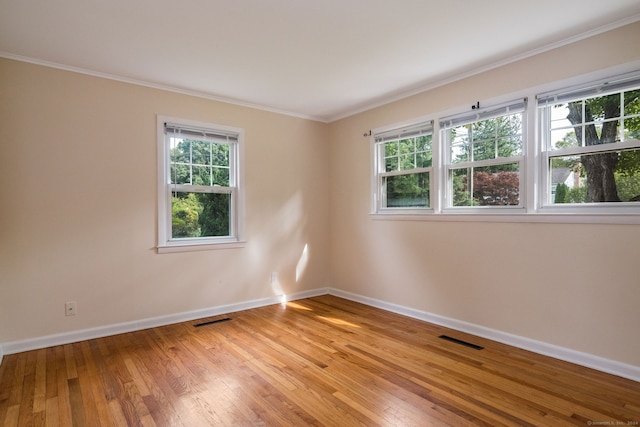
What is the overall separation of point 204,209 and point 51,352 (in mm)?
1896

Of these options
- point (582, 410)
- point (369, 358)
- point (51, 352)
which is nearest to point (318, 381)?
point (369, 358)

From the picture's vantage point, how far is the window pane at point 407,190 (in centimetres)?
396

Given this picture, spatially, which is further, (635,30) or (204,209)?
(204,209)

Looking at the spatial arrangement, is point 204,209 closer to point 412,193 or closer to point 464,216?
point 412,193

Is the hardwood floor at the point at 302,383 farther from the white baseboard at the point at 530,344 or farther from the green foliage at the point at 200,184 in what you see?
the green foliage at the point at 200,184

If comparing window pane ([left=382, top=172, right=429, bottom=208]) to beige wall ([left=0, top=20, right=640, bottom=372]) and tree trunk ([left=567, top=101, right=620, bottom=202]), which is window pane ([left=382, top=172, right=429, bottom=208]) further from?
tree trunk ([left=567, top=101, right=620, bottom=202])

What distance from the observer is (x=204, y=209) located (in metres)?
4.10

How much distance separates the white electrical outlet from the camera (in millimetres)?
3229

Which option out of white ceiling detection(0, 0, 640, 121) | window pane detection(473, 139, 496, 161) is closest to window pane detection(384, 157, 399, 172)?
white ceiling detection(0, 0, 640, 121)

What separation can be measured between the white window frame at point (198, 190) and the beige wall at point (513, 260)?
151 centimetres

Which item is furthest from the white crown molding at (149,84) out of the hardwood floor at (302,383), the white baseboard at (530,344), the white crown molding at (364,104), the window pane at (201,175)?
the white baseboard at (530,344)

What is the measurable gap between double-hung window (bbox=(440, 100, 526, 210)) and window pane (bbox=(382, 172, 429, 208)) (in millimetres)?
281

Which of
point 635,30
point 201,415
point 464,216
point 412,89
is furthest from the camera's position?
point 412,89

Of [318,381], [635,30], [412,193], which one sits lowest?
[318,381]
